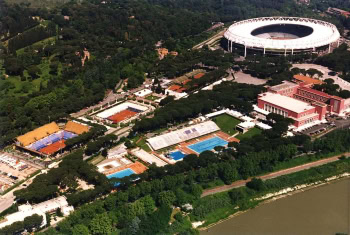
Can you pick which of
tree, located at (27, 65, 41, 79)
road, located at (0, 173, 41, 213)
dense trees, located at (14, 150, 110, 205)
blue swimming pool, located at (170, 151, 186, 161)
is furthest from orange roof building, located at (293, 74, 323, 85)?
road, located at (0, 173, 41, 213)

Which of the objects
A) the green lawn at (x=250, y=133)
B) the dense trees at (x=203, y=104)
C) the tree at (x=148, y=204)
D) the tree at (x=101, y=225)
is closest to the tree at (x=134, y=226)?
the tree at (x=101, y=225)

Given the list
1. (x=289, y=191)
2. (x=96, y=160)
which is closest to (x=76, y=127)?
(x=96, y=160)

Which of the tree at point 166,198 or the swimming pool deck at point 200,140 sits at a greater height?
the tree at point 166,198

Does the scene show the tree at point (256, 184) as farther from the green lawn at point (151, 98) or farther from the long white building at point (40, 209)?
the green lawn at point (151, 98)

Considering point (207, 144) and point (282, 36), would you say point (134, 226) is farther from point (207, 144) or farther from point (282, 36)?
point (282, 36)

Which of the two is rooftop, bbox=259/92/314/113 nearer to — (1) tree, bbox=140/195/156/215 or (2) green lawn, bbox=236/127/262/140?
(2) green lawn, bbox=236/127/262/140
